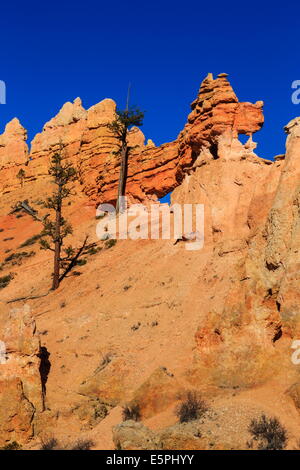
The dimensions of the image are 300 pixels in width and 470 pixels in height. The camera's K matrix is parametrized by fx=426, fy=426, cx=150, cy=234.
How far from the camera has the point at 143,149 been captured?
121 feet

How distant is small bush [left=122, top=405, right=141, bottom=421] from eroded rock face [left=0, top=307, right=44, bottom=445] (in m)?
2.79

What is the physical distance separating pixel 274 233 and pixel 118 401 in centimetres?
653

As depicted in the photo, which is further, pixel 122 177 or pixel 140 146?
pixel 140 146

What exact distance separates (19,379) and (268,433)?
7.37 metres

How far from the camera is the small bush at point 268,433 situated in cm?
803

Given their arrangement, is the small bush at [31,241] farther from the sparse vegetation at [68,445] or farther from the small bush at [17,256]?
→ the sparse vegetation at [68,445]

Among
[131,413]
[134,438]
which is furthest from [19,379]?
[134,438]

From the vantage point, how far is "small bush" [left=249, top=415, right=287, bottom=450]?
8.03 metres

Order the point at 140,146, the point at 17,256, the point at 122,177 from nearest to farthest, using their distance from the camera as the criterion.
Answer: the point at 17,256 → the point at 122,177 → the point at 140,146

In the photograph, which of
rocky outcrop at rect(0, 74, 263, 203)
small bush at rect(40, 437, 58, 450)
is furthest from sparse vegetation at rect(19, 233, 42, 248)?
small bush at rect(40, 437, 58, 450)

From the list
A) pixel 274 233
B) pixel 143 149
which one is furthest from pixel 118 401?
pixel 143 149

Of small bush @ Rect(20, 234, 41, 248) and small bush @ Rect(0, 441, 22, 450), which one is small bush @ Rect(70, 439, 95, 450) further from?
small bush @ Rect(20, 234, 41, 248)

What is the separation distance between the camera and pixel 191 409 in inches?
382

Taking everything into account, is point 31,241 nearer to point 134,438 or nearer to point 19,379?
point 19,379
